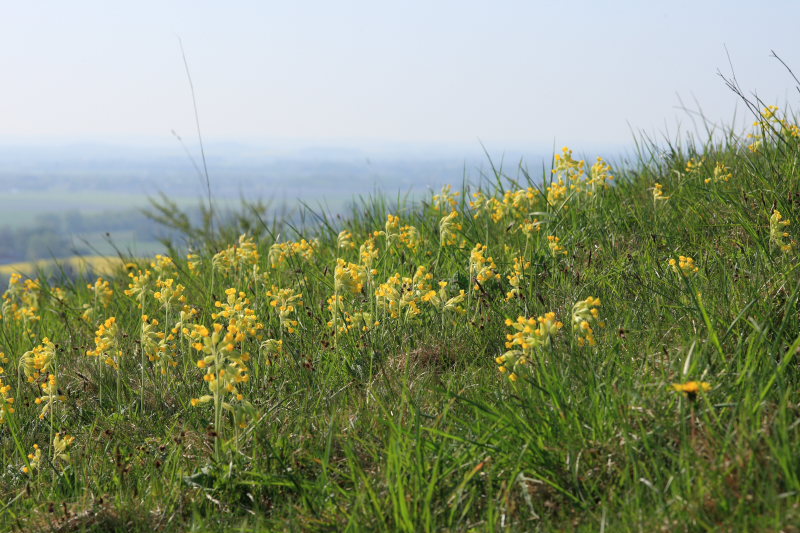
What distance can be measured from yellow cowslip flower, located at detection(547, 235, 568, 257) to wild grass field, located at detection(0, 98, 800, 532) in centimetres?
6

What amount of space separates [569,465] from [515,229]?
2.65 meters

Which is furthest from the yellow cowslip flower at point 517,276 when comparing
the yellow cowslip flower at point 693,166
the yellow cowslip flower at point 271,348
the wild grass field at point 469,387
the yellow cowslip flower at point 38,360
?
the yellow cowslip flower at point 38,360

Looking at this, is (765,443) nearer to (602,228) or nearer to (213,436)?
(213,436)

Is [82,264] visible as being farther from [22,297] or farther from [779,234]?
[779,234]

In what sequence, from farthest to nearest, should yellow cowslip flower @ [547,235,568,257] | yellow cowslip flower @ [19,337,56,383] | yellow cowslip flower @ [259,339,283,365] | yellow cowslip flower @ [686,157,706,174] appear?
yellow cowslip flower @ [686,157,706,174]
yellow cowslip flower @ [547,235,568,257]
yellow cowslip flower @ [19,337,56,383]
yellow cowslip flower @ [259,339,283,365]

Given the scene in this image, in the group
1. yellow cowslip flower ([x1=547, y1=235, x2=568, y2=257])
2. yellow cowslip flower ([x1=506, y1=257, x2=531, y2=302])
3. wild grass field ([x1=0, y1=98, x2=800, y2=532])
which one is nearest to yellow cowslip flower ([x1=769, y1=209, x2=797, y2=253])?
wild grass field ([x1=0, y1=98, x2=800, y2=532])

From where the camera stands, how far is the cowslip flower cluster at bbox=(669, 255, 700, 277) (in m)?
3.35

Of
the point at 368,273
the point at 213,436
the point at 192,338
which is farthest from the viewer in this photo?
the point at 368,273

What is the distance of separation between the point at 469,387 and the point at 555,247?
1243 millimetres

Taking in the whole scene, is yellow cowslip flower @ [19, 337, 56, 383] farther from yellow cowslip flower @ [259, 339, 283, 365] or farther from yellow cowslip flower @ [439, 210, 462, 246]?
yellow cowslip flower @ [439, 210, 462, 246]

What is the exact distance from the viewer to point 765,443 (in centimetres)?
220

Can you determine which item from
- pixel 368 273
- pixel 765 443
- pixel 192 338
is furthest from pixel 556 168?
pixel 765 443

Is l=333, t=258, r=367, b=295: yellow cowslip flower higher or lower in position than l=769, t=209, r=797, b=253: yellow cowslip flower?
lower

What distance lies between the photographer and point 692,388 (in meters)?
2.18
